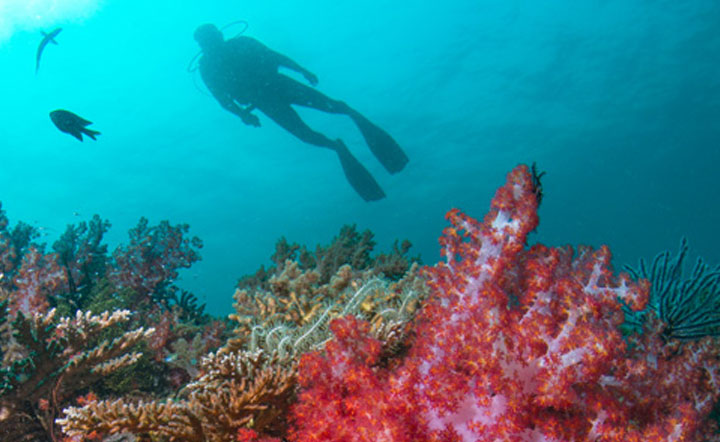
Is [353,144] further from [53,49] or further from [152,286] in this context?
[152,286]

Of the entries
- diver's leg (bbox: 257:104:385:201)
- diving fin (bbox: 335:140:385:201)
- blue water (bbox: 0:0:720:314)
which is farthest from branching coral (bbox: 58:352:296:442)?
blue water (bbox: 0:0:720:314)

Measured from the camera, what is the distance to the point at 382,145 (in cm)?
1923

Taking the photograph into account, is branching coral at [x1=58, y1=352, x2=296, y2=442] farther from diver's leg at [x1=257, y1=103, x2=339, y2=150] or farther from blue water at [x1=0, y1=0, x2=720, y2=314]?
blue water at [x1=0, y1=0, x2=720, y2=314]

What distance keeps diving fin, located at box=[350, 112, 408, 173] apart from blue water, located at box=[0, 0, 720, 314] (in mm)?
32360

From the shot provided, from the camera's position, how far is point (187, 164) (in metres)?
66.4

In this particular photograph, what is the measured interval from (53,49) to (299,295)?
8433cm

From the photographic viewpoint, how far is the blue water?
46.8m

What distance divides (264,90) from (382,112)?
146 feet

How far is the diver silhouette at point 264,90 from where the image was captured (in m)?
16.0

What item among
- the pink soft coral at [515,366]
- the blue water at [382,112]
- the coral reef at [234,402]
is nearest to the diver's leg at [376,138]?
the coral reef at [234,402]

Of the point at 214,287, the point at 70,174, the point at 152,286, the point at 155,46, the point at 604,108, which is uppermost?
the point at 604,108

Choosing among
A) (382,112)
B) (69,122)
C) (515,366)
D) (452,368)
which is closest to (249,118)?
(69,122)

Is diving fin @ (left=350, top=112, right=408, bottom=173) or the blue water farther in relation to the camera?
the blue water

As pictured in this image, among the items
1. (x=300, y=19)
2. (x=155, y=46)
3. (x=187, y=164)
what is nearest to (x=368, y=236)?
(x=300, y=19)
